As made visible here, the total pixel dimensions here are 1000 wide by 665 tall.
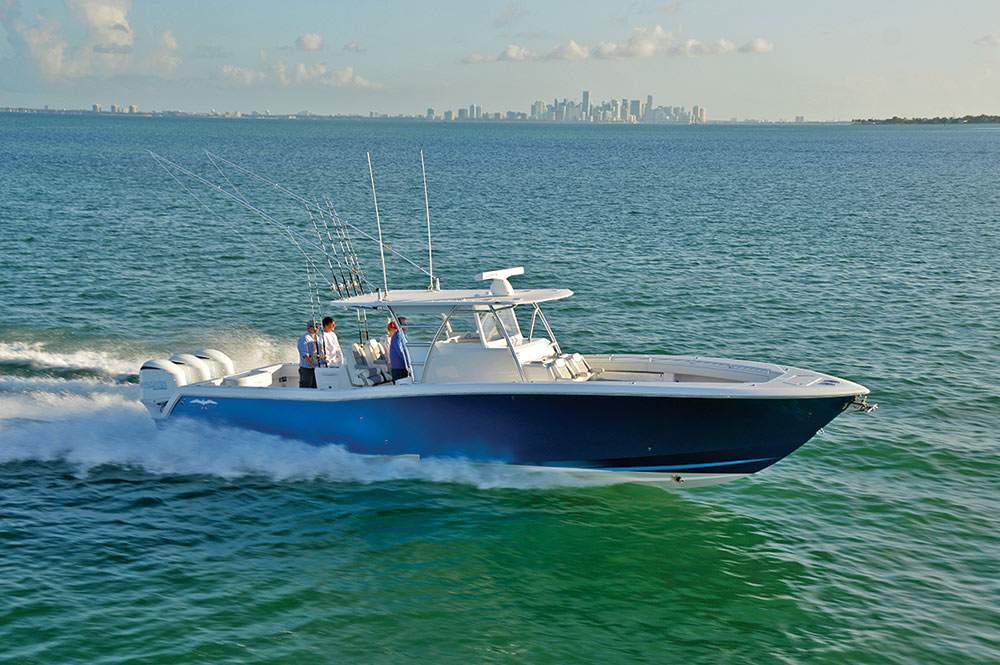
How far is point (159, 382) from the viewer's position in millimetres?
12297

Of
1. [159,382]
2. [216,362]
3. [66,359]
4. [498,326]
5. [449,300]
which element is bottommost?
[66,359]

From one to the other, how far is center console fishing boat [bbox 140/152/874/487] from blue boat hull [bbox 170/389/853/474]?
0.05 ft

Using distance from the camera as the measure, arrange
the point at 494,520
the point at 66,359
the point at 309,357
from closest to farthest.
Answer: the point at 494,520 → the point at 309,357 → the point at 66,359

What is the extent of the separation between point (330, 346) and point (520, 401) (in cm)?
317

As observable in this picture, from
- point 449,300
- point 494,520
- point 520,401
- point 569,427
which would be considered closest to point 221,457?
point 449,300

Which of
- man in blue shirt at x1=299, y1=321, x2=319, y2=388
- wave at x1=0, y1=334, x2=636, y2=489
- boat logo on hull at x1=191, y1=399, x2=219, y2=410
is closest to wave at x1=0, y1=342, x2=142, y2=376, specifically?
wave at x1=0, y1=334, x2=636, y2=489

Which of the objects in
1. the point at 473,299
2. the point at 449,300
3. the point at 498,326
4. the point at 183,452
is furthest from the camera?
the point at 183,452

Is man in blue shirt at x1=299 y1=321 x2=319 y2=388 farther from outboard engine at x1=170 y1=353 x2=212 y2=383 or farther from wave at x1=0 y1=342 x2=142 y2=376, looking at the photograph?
wave at x1=0 y1=342 x2=142 y2=376

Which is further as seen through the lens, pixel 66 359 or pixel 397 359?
pixel 66 359

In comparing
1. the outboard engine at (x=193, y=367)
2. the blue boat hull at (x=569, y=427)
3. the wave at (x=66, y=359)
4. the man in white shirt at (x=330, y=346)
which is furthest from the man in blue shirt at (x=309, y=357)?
the wave at (x=66, y=359)

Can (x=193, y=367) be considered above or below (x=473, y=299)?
below

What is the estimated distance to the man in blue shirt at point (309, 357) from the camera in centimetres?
1230

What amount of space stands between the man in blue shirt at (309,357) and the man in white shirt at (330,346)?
0.45ft

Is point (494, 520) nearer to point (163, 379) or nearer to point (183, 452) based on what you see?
point (183, 452)
